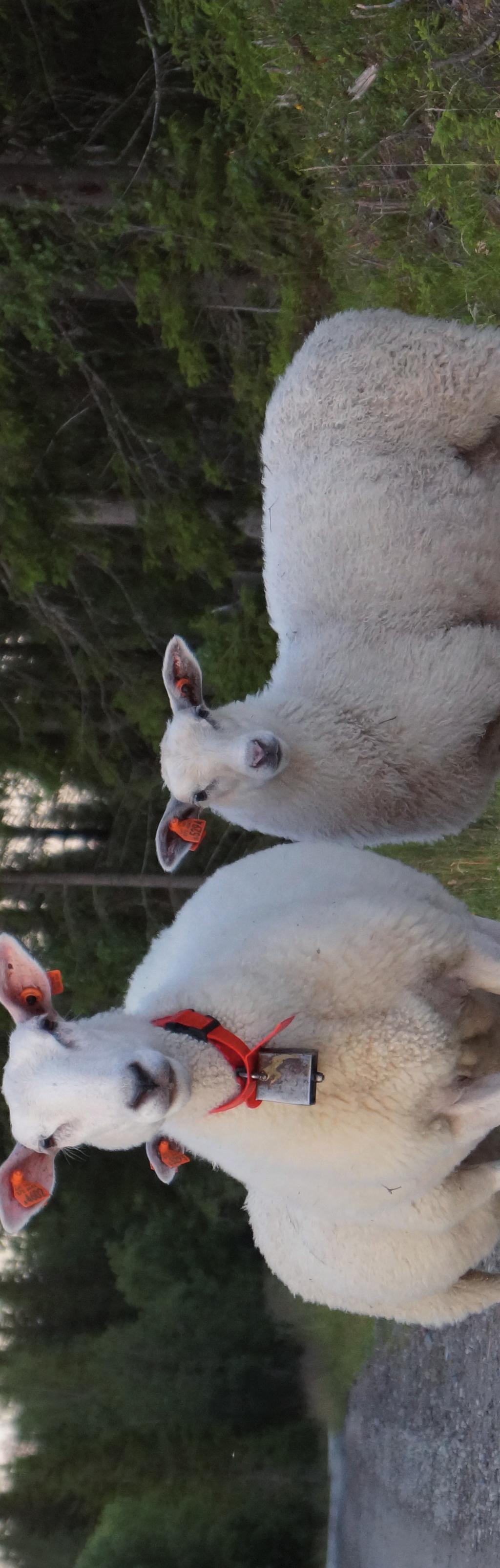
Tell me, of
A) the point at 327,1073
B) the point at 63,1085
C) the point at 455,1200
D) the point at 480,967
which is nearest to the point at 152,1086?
the point at 63,1085

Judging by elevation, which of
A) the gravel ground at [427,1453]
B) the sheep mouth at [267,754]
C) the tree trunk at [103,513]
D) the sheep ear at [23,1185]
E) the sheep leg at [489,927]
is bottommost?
the gravel ground at [427,1453]

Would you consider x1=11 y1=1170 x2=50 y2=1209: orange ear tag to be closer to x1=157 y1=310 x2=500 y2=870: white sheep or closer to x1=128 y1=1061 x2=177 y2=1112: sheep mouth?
x1=128 y1=1061 x2=177 y2=1112: sheep mouth

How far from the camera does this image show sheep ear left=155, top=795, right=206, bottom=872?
3.86 metres

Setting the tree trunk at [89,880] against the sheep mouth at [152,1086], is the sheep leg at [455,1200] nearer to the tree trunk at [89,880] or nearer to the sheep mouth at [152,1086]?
the sheep mouth at [152,1086]

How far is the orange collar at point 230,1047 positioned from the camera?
3.03 m

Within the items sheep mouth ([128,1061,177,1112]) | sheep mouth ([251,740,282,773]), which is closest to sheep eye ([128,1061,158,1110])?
sheep mouth ([128,1061,177,1112])

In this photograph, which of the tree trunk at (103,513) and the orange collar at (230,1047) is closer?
the orange collar at (230,1047)

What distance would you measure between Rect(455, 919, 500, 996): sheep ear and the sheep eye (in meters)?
1.11

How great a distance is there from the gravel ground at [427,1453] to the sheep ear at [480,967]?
7.99 feet

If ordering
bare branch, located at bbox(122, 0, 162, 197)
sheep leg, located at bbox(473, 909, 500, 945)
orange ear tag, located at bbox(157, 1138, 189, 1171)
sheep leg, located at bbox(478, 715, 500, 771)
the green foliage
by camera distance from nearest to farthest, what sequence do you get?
orange ear tag, located at bbox(157, 1138, 189, 1171) → sheep leg, located at bbox(473, 909, 500, 945) → sheep leg, located at bbox(478, 715, 500, 771) → bare branch, located at bbox(122, 0, 162, 197) → the green foliage

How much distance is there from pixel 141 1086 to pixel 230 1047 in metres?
0.36

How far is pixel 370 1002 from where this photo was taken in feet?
10.8

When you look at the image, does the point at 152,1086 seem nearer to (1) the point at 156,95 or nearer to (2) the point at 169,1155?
(2) the point at 169,1155

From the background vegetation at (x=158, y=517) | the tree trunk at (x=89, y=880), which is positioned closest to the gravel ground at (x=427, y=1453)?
the background vegetation at (x=158, y=517)
